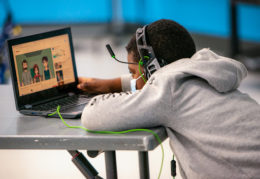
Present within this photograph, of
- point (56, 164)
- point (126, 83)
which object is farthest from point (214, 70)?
point (56, 164)

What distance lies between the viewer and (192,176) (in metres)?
1.42

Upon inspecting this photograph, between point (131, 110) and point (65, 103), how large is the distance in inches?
20.7

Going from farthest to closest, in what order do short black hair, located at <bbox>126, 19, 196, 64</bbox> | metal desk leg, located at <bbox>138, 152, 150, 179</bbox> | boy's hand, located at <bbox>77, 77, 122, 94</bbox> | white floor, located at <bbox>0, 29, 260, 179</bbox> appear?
white floor, located at <bbox>0, 29, 260, 179</bbox>, metal desk leg, located at <bbox>138, 152, 150, 179</bbox>, boy's hand, located at <bbox>77, 77, 122, 94</bbox>, short black hair, located at <bbox>126, 19, 196, 64</bbox>

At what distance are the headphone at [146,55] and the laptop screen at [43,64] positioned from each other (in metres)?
0.47

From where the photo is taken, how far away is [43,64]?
1.89 meters

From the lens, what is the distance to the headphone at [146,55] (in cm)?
155

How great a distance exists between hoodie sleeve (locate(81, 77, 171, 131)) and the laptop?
0.72 feet

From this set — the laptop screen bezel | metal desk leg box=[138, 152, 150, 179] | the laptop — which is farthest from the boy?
metal desk leg box=[138, 152, 150, 179]

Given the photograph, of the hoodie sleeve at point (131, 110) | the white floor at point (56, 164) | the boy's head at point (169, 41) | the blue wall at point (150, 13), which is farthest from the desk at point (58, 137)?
the blue wall at point (150, 13)

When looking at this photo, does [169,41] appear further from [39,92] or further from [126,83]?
[39,92]

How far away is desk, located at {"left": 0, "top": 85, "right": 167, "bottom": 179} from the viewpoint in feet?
4.52

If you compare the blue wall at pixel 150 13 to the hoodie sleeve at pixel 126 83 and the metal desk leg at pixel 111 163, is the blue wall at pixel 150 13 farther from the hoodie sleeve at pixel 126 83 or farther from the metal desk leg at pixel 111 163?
the metal desk leg at pixel 111 163

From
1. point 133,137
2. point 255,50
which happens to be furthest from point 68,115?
point 255,50

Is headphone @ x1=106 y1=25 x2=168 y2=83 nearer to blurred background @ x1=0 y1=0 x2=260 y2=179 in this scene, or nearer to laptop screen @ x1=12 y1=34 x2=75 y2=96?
laptop screen @ x1=12 y1=34 x2=75 y2=96
